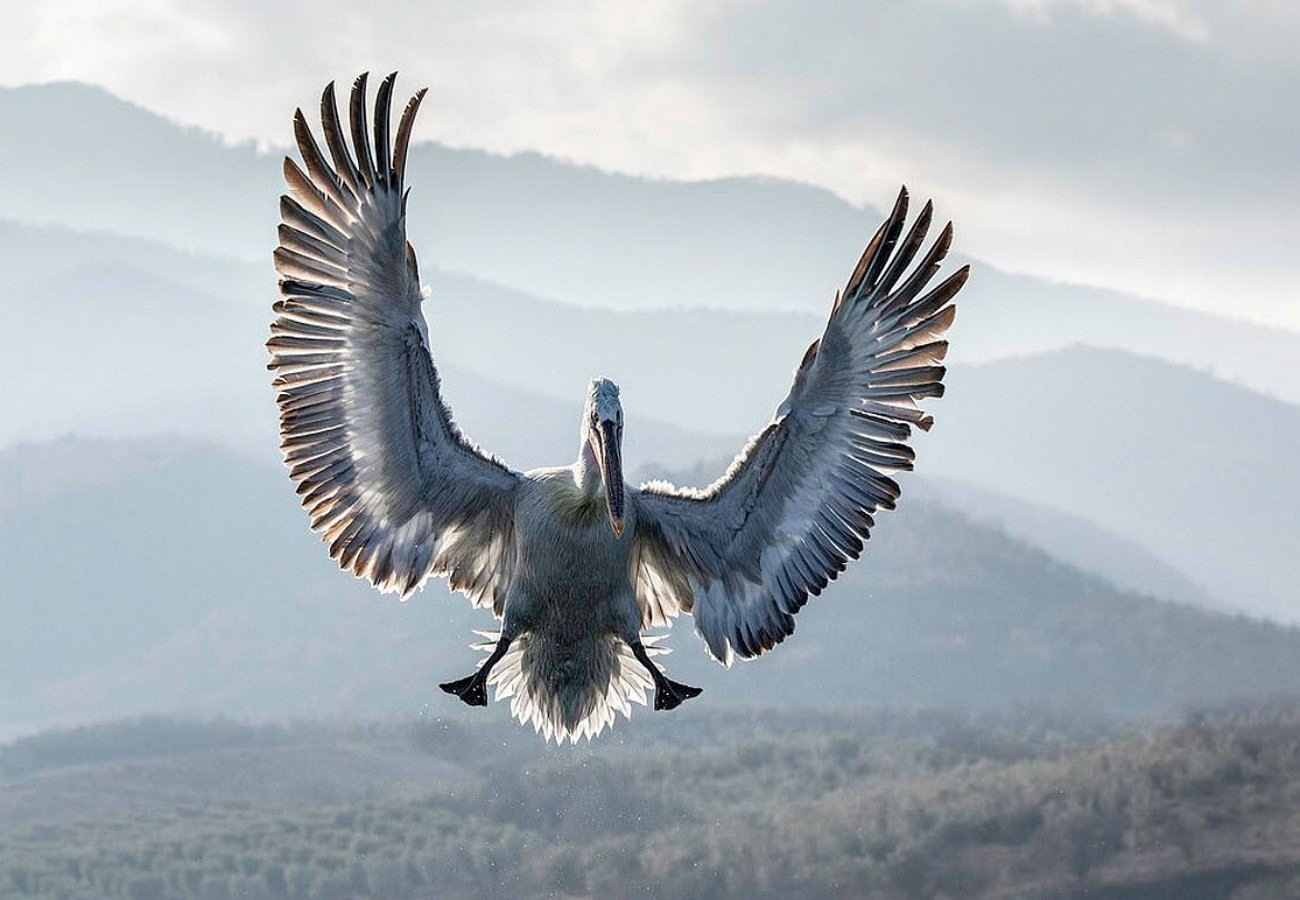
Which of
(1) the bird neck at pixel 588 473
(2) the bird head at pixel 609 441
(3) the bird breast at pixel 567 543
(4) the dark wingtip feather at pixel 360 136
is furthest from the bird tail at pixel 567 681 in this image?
(4) the dark wingtip feather at pixel 360 136

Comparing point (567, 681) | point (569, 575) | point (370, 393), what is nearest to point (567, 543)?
point (569, 575)

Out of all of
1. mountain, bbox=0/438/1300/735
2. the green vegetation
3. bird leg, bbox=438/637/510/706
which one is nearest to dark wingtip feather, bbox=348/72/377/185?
bird leg, bbox=438/637/510/706

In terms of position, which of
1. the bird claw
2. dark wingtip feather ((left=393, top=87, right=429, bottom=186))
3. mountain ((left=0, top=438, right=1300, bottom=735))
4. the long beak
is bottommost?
the bird claw

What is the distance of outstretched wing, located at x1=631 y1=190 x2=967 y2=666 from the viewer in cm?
1176

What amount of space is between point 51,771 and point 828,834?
1642 inches

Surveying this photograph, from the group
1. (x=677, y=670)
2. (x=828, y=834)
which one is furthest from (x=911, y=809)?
(x=677, y=670)

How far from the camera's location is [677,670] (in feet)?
376

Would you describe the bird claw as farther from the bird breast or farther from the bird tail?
the bird breast

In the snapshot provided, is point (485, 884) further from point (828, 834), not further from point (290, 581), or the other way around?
point (290, 581)

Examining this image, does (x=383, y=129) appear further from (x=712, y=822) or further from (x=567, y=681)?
(x=712, y=822)

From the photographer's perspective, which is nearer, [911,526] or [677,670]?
[677,670]

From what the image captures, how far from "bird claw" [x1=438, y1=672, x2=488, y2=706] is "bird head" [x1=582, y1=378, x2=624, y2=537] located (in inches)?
69.4

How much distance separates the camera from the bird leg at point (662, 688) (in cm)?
1123

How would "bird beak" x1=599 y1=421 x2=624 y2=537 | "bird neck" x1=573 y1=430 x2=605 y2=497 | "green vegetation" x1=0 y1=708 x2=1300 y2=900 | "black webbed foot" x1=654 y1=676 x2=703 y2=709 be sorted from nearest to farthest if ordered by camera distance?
"bird beak" x1=599 y1=421 x2=624 y2=537, "bird neck" x1=573 y1=430 x2=605 y2=497, "black webbed foot" x1=654 y1=676 x2=703 y2=709, "green vegetation" x1=0 y1=708 x2=1300 y2=900
